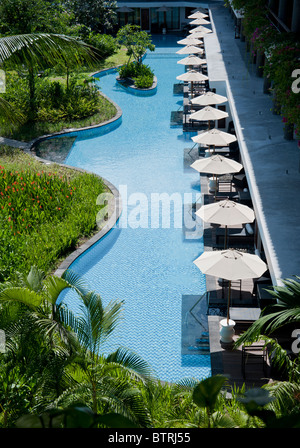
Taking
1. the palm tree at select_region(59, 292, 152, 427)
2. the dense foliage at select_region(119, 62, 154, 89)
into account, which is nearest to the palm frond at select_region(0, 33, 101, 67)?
the palm tree at select_region(59, 292, 152, 427)

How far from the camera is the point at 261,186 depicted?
40.5 ft

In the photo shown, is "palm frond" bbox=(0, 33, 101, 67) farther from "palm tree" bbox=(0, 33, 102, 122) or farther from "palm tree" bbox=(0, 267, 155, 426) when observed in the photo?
"palm tree" bbox=(0, 267, 155, 426)

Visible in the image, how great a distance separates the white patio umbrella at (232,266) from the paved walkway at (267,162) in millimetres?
338

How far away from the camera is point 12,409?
23.6 feet

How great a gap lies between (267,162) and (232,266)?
188 inches

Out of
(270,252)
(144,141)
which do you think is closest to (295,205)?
(270,252)

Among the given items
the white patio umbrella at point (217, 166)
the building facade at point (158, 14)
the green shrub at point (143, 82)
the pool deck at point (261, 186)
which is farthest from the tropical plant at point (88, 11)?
the white patio umbrella at point (217, 166)

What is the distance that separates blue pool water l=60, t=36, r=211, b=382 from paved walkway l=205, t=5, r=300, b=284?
2.50 m

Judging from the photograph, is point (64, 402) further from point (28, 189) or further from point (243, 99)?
point (243, 99)

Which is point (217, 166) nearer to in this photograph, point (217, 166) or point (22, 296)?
point (217, 166)

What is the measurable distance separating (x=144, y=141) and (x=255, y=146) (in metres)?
8.39

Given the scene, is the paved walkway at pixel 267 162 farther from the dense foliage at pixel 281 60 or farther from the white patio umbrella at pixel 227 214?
the dense foliage at pixel 281 60

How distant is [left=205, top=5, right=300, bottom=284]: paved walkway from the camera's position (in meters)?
Result: 9.84
